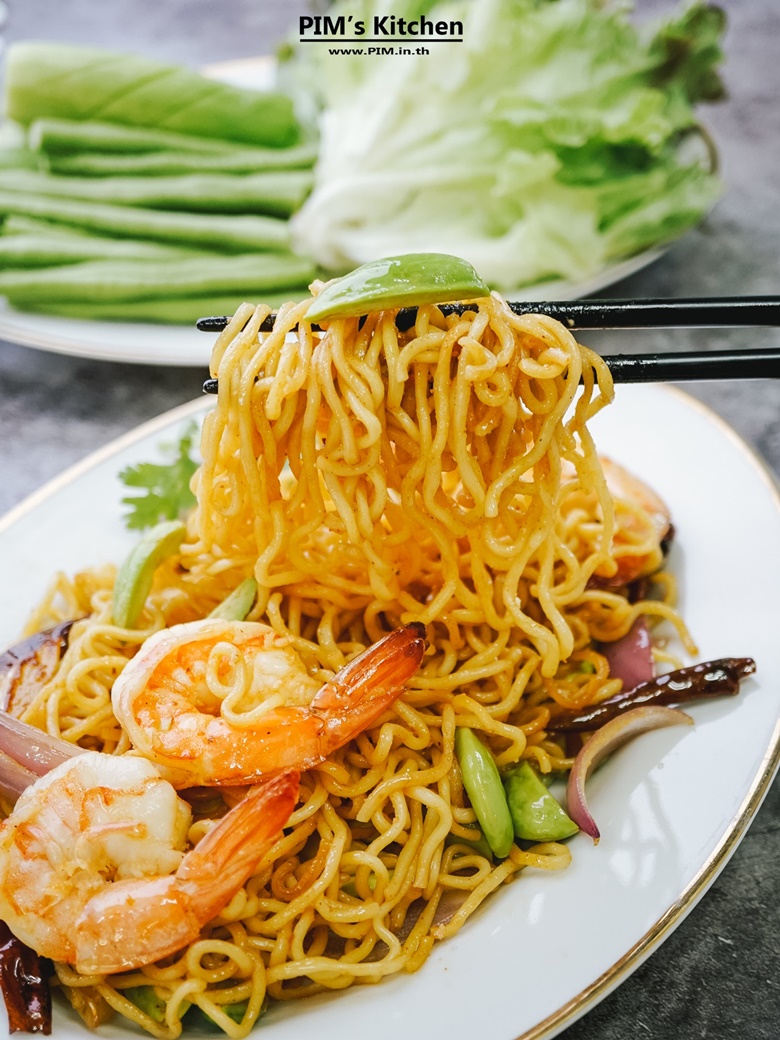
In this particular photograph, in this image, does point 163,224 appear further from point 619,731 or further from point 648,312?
point 619,731

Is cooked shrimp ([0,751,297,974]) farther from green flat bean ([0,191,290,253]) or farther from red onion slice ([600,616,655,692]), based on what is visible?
green flat bean ([0,191,290,253])

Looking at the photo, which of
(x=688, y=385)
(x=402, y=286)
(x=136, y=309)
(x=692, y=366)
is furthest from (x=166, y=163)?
(x=692, y=366)

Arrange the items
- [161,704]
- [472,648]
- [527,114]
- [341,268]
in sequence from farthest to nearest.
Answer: [341,268]
[527,114]
[472,648]
[161,704]

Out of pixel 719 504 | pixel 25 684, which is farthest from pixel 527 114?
pixel 25 684

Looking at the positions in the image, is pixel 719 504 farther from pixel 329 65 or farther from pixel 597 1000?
pixel 329 65

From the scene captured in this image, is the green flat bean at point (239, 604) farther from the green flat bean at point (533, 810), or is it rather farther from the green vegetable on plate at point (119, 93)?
the green vegetable on plate at point (119, 93)
